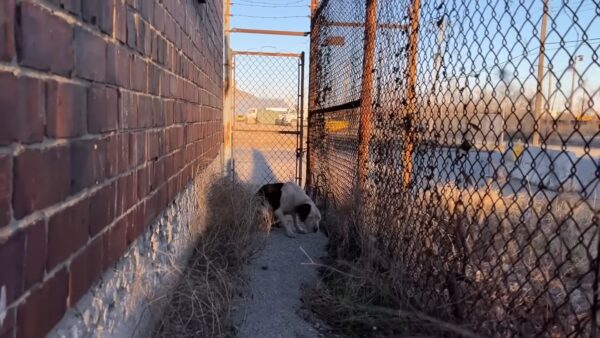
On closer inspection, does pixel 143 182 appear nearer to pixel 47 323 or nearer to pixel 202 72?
pixel 47 323

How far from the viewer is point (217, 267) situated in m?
3.98

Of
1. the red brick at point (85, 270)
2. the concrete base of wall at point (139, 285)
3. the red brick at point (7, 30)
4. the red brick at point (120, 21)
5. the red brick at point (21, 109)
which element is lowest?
the concrete base of wall at point (139, 285)

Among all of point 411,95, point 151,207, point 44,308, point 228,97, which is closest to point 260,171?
point 228,97

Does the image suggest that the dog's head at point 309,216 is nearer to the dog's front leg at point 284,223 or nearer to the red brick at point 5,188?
the dog's front leg at point 284,223

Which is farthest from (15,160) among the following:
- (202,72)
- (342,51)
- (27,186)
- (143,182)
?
(342,51)

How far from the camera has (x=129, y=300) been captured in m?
2.27

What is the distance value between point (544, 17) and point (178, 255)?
8.63 feet

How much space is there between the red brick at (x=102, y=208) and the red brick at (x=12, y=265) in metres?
0.48

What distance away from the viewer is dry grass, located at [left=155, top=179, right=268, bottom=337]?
2.95 metres

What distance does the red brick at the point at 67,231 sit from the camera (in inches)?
49.8

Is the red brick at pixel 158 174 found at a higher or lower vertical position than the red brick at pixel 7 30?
lower

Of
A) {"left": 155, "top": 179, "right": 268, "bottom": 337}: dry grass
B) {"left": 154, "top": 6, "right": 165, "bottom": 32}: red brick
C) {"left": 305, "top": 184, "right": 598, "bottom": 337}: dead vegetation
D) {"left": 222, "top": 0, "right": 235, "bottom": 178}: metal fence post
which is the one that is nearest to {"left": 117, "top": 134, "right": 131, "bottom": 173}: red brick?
{"left": 154, "top": 6, "right": 165, "bottom": 32}: red brick

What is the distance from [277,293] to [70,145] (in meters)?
3.10

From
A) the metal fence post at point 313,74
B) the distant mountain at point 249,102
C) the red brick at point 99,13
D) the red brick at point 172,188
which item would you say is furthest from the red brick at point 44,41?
the distant mountain at point 249,102
